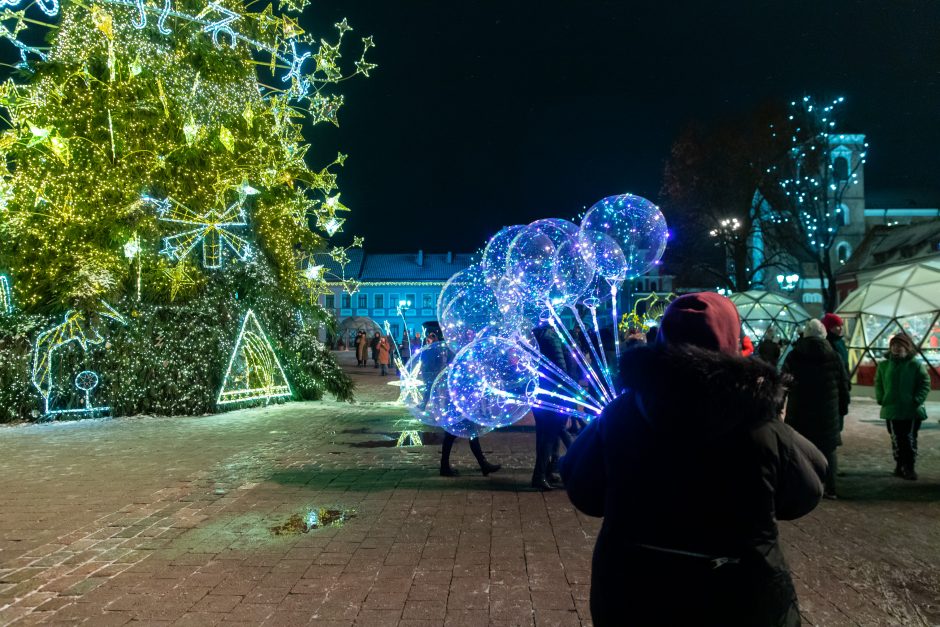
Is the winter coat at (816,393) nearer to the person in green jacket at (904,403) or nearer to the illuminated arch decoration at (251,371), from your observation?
the person in green jacket at (904,403)

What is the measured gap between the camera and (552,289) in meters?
8.18

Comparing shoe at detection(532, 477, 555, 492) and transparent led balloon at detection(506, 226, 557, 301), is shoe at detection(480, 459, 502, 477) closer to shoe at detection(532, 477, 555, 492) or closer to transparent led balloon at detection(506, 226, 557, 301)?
shoe at detection(532, 477, 555, 492)

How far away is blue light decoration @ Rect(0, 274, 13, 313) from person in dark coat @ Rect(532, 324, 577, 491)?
12.0 metres

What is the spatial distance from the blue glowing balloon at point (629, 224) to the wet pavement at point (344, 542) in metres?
2.95

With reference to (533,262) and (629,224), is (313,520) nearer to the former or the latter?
(533,262)

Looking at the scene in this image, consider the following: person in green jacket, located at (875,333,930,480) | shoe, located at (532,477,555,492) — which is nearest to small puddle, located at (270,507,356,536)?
shoe, located at (532,477,555,492)

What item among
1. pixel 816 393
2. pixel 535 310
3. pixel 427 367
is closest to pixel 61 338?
pixel 427 367

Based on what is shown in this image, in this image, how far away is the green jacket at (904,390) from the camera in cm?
815

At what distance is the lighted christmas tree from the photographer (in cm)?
1429

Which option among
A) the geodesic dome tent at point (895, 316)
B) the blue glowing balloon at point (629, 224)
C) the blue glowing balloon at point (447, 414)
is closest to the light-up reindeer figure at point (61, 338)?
the blue glowing balloon at point (447, 414)

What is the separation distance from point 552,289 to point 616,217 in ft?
3.63

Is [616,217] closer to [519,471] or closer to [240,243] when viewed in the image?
[519,471]

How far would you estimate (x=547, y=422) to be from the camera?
305 inches

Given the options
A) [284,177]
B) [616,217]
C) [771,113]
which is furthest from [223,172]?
[771,113]
